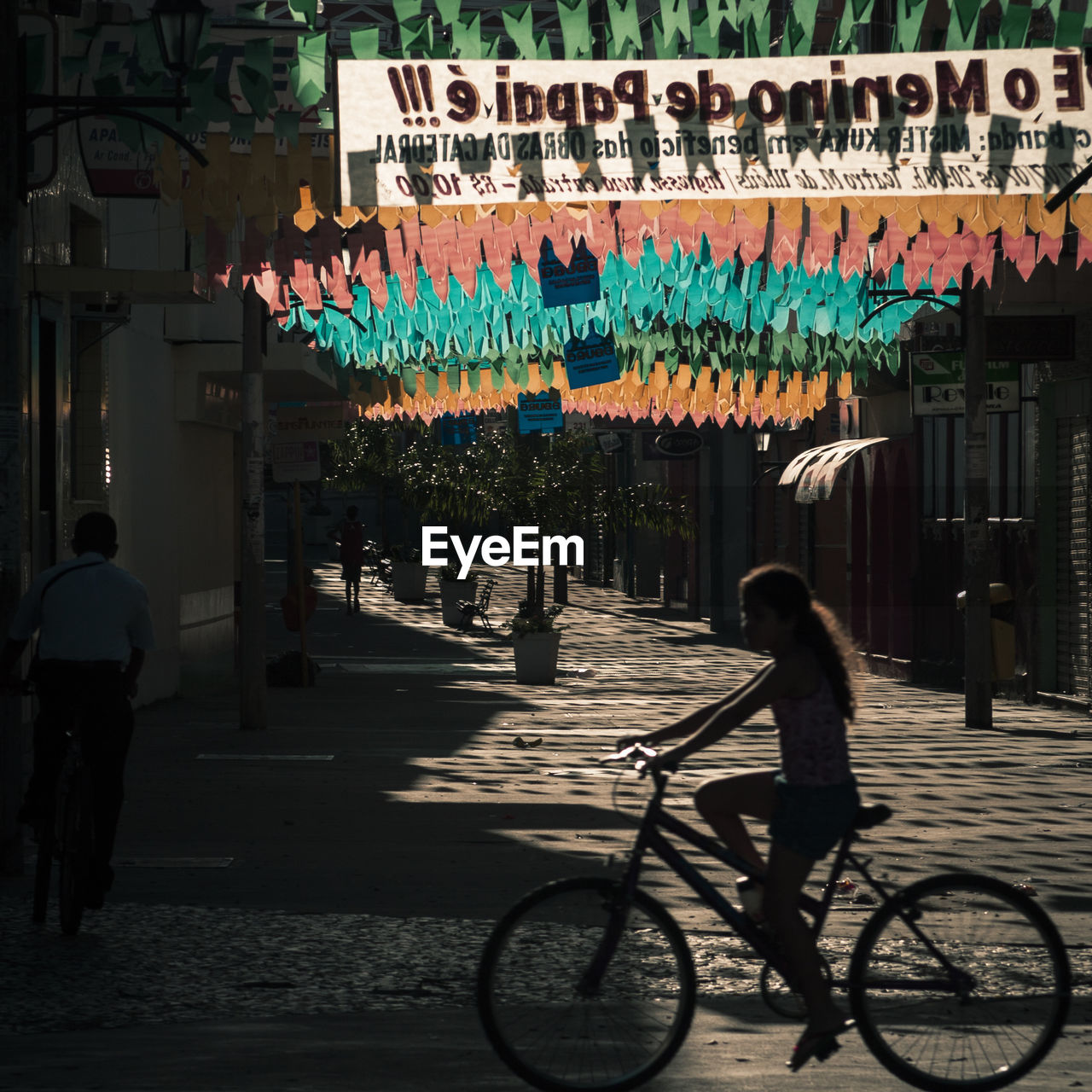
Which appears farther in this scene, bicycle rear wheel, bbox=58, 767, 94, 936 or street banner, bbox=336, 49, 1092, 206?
street banner, bbox=336, 49, 1092, 206

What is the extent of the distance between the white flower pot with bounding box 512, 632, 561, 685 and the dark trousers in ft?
50.6

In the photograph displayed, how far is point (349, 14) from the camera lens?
33.8 meters

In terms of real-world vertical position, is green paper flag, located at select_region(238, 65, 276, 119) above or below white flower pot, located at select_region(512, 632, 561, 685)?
above

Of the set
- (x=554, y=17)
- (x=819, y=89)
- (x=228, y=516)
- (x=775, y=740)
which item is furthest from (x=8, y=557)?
(x=554, y=17)

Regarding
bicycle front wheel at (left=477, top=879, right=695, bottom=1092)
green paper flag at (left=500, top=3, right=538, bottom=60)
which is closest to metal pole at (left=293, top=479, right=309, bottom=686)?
green paper flag at (left=500, top=3, right=538, bottom=60)

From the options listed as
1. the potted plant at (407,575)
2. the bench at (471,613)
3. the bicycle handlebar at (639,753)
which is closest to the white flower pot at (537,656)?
the bench at (471,613)

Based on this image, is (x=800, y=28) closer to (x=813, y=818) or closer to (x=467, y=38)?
(x=467, y=38)

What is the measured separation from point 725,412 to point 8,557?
62.9 feet

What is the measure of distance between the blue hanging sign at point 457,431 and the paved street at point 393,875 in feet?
97.2

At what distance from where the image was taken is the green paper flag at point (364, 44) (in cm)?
1068

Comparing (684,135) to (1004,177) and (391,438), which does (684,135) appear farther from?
(391,438)

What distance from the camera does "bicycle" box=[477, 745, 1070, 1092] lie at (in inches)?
219

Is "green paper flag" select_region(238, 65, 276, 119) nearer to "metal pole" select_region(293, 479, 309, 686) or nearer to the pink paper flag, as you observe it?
the pink paper flag

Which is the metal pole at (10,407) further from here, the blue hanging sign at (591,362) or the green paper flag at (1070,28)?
the blue hanging sign at (591,362)
